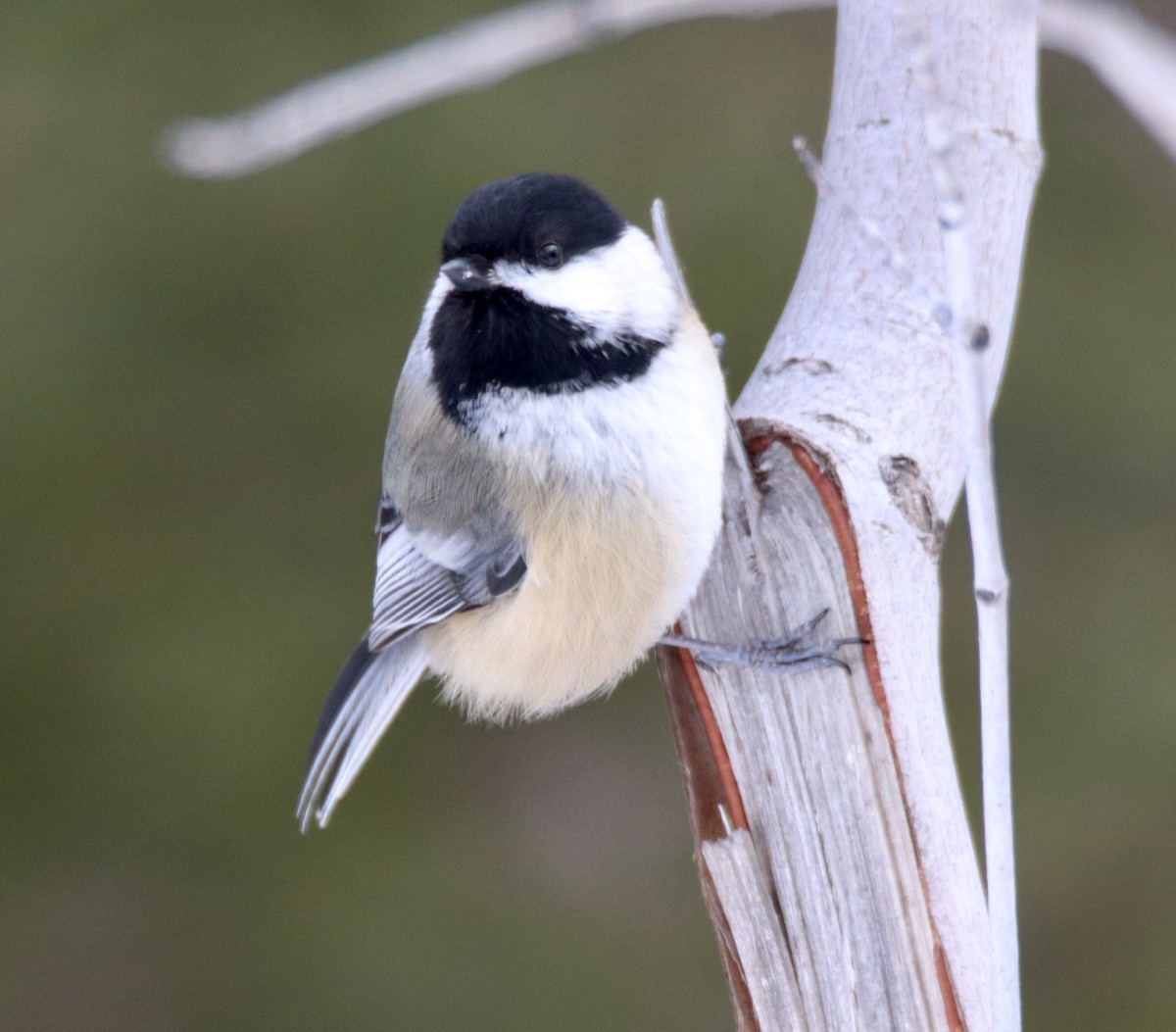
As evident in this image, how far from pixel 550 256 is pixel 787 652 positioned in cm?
40

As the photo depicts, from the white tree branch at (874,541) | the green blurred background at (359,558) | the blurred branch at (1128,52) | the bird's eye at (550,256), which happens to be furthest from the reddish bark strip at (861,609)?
the green blurred background at (359,558)

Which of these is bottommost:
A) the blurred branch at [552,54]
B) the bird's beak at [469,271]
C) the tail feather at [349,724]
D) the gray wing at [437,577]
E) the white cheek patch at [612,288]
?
the tail feather at [349,724]

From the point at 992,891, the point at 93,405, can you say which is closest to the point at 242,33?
the point at 93,405

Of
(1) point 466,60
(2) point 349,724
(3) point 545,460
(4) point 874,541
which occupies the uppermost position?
(1) point 466,60

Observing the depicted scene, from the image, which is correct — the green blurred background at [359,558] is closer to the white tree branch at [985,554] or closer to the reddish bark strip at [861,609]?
the reddish bark strip at [861,609]

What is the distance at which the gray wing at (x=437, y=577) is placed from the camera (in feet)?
4.31

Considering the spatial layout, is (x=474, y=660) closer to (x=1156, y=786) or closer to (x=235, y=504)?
(x=235, y=504)

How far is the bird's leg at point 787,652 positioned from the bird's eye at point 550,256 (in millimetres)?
355

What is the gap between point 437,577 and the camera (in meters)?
1.35

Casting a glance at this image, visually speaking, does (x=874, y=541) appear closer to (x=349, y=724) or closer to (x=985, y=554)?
(x=985, y=554)

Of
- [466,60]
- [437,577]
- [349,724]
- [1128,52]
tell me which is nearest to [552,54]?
[466,60]

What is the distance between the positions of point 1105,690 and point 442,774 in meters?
1.07

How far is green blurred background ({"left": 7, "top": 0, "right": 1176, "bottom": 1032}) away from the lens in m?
2.11

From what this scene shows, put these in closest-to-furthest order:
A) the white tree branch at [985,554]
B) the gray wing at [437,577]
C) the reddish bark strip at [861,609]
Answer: the white tree branch at [985,554] → the reddish bark strip at [861,609] → the gray wing at [437,577]
